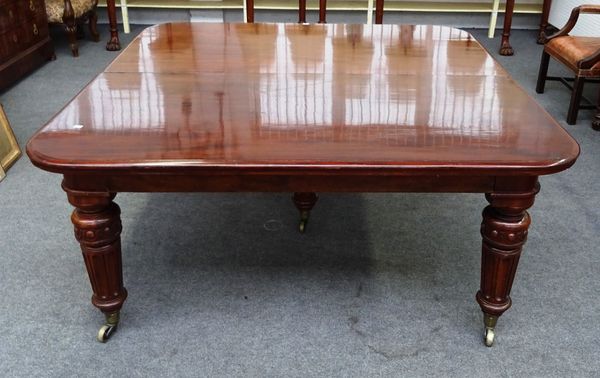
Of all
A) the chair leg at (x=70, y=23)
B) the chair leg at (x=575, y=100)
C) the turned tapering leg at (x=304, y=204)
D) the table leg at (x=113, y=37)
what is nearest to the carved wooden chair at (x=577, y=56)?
the chair leg at (x=575, y=100)

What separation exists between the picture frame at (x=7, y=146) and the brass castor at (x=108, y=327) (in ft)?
3.66

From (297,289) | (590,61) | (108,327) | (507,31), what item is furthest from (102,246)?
(507,31)

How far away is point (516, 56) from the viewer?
12.0 feet

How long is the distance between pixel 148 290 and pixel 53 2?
8.47 feet

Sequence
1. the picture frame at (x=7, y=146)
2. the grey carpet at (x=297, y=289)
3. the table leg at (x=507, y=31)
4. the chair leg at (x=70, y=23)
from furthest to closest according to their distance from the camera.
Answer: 1. the table leg at (x=507, y=31)
2. the chair leg at (x=70, y=23)
3. the picture frame at (x=7, y=146)
4. the grey carpet at (x=297, y=289)

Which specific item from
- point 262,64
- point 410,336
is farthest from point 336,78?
point 410,336

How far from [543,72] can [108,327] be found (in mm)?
2508

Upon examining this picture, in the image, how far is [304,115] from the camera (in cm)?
133

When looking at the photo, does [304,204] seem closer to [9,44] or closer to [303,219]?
[303,219]

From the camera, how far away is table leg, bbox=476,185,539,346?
118cm

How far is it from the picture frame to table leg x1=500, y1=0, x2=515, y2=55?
2.84 meters

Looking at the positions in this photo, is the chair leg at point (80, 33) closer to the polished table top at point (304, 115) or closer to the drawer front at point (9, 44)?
the drawer front at point (9, 44)

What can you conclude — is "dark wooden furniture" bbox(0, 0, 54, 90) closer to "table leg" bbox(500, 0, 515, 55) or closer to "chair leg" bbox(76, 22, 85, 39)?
"chair leg" bbox(76, 22, 85, 39)

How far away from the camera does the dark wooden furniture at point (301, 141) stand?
→ 3.66ft
